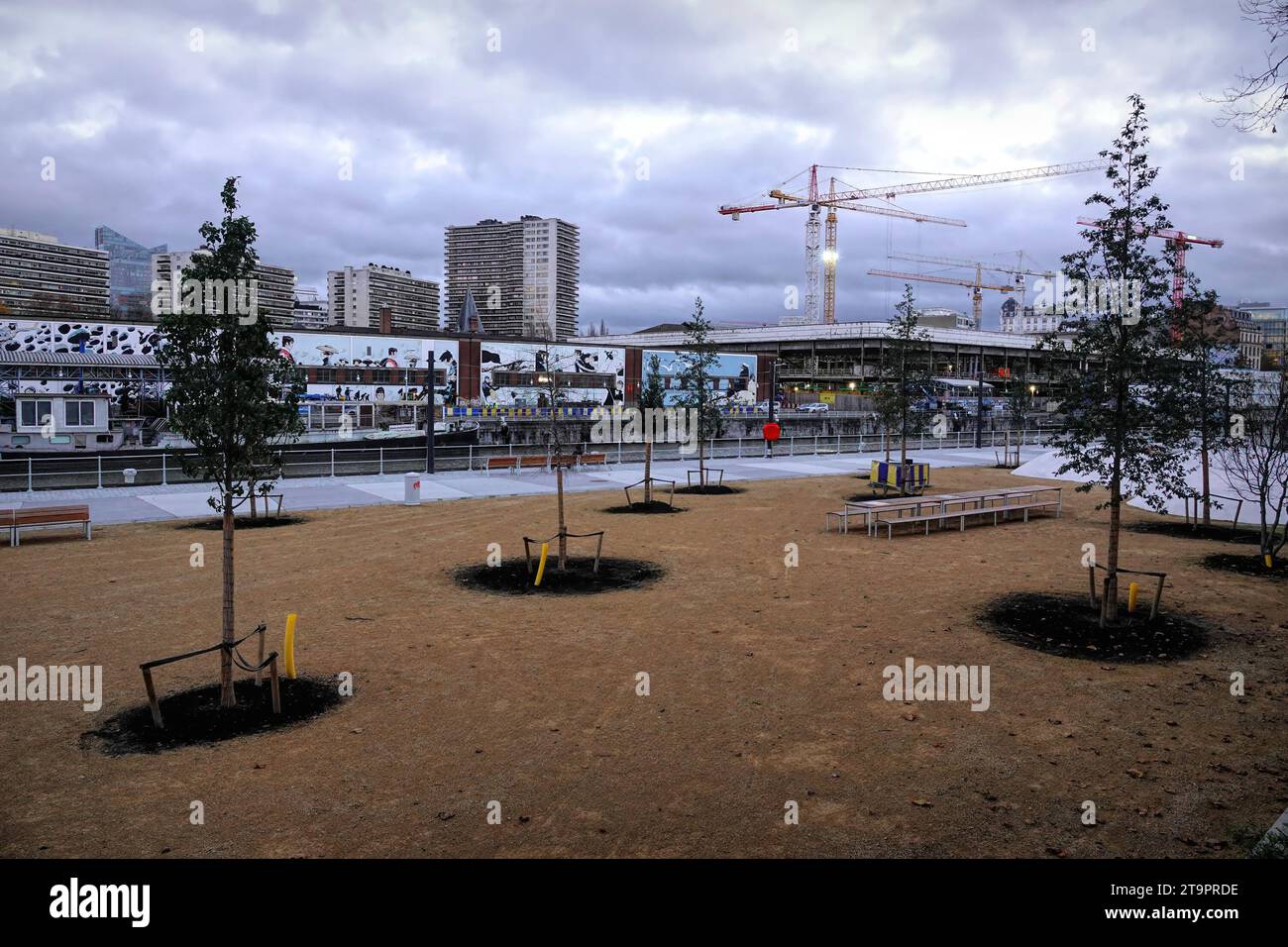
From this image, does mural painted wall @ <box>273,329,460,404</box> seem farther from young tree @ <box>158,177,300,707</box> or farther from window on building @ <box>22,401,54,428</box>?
young tree @ <box>158,177,300,707</box>

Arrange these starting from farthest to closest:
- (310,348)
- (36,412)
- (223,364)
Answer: (310,348) → (36,412) → (223,364)

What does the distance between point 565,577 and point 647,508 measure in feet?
27.6

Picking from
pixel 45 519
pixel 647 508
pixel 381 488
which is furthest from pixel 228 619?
pixel 381 488

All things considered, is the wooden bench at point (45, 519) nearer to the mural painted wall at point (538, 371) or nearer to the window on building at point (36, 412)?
the window on building at point (36, 412)

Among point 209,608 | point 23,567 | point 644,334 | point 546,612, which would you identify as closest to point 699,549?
point 546,612

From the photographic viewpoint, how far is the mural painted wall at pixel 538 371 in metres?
71.2

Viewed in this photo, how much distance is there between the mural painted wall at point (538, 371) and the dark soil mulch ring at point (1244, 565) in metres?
54.7

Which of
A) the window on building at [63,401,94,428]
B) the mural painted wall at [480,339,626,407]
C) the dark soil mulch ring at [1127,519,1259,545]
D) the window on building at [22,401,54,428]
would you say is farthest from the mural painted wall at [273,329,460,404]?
the dark soil mulch ring at [1127,519,1259,545]

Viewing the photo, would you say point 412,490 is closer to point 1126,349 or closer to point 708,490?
point 708,490

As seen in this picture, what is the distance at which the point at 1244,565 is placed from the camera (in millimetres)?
16453
